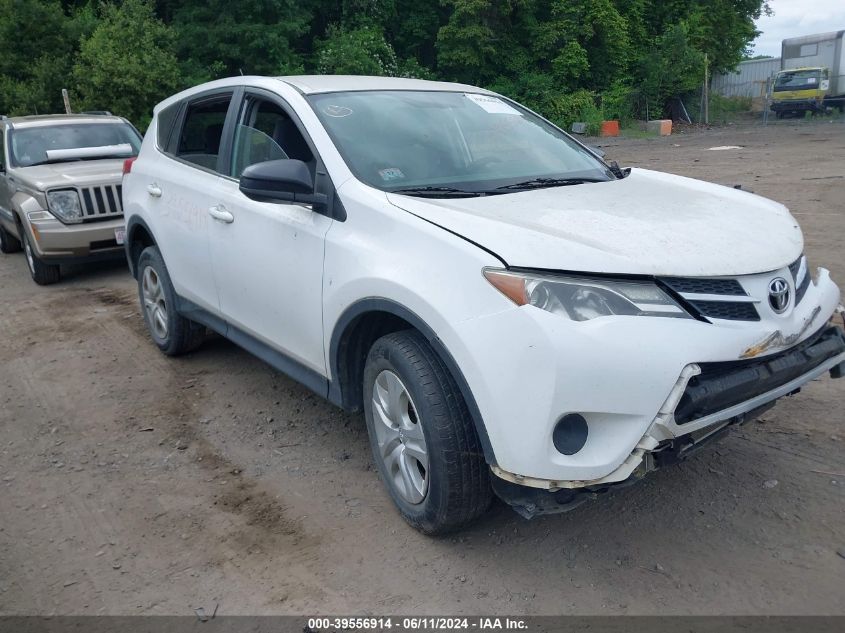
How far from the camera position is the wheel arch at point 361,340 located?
9.10ft

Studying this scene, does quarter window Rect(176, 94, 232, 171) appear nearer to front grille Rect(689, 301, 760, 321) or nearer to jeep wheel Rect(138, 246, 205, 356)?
jeep wheel Rect(138, 246, 205, 356)

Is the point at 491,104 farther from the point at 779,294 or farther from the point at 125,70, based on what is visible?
the point at 125,70

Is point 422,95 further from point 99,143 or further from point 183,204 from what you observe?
point 99,143

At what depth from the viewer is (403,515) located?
3221mm

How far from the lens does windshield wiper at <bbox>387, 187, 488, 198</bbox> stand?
327 cm

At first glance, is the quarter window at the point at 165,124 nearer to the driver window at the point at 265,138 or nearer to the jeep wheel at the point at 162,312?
the jeep wheel at the point at 162,312

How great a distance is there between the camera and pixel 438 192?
3.32m

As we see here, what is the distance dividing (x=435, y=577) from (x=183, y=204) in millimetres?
2823

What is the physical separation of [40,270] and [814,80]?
104 ft

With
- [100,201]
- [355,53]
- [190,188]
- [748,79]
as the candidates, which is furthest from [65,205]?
[748,79]

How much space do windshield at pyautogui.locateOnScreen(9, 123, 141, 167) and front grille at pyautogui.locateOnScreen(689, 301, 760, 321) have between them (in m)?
7.91

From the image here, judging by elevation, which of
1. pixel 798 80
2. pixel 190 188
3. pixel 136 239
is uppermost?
pixel 190 188

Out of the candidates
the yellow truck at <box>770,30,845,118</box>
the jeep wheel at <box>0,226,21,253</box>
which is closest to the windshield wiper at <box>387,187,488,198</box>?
the jeep wheel at <box>0,226,21,253</box>

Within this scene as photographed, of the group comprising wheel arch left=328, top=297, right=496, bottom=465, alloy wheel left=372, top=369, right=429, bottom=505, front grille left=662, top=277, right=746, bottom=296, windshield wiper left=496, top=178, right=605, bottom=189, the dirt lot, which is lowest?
the dirt lot
